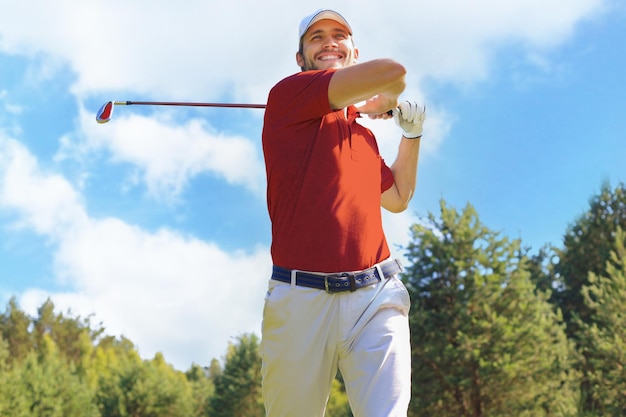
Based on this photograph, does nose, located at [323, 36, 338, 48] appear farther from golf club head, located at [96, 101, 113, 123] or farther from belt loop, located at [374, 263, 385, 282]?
golf club head, located at [96, 101, 113, 123]

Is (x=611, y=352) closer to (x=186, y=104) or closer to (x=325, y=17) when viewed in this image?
(x=186, y=104)

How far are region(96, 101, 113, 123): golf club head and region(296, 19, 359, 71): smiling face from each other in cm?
259

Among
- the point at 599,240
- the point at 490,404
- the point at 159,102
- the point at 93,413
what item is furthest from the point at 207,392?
the point at 159,102

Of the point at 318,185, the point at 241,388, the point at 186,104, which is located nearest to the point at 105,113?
the point at 186,104

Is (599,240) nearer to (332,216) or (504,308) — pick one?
(504,308)

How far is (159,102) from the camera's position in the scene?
5.41m

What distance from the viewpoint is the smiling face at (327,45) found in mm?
3998

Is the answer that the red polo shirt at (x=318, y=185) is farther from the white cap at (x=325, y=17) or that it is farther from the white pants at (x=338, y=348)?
the white cap at (x=325, y=17)

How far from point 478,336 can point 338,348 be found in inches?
726

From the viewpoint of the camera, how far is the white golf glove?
4.24 meters

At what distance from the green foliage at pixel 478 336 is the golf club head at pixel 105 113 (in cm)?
1643

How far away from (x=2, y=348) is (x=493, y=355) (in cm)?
2974

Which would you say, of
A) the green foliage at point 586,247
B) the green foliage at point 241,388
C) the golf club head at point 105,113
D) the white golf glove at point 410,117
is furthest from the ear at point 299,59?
the green foliage at point 241,388

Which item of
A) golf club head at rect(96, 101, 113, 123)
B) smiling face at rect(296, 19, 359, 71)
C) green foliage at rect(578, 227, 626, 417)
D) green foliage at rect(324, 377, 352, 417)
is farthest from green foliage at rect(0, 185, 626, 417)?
smiling face at rect(296, 19, 359, 71)
